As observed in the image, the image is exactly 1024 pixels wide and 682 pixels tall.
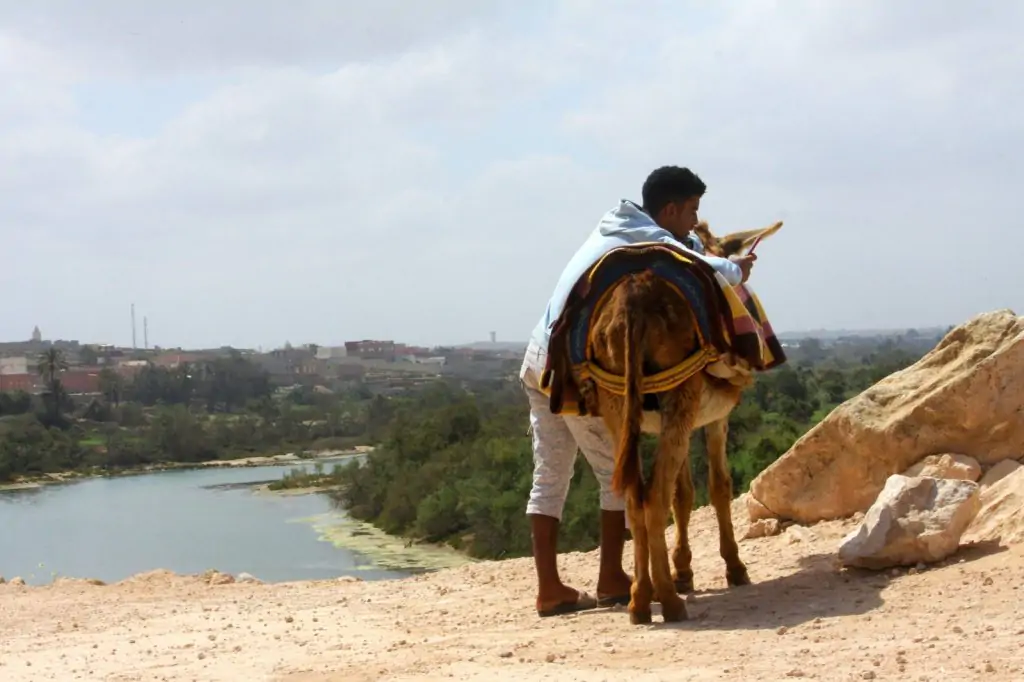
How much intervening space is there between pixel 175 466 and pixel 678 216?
5105 cm

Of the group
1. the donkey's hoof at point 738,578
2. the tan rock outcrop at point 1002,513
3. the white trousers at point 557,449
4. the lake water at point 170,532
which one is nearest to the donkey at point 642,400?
the white trousers at point 557,449

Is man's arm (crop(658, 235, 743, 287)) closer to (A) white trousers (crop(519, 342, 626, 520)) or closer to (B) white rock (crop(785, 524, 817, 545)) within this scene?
(A) white trousers (crop(519, 342, 626, 520))

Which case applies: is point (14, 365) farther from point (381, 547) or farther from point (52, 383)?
point (381, 547)

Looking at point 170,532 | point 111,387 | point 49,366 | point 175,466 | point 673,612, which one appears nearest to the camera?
point 673,612

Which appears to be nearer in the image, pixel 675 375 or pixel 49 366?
pixel 675 375

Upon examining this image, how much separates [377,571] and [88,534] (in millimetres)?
11084

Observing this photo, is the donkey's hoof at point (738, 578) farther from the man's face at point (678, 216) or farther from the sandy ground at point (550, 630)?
the man's face at point (678, 216)

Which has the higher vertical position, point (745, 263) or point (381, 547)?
point (745, 263)

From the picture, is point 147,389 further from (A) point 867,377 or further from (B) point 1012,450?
(B) point 1012,450

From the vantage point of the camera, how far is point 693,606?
17.6 feet

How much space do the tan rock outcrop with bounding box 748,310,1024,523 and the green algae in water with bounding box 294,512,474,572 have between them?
45.0ft

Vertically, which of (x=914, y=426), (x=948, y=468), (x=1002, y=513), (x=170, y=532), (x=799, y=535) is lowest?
(x=170, y=532)

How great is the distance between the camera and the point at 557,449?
19.2 ft

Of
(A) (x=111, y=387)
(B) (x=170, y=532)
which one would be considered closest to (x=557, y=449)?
(B) (x=170, y=532)
